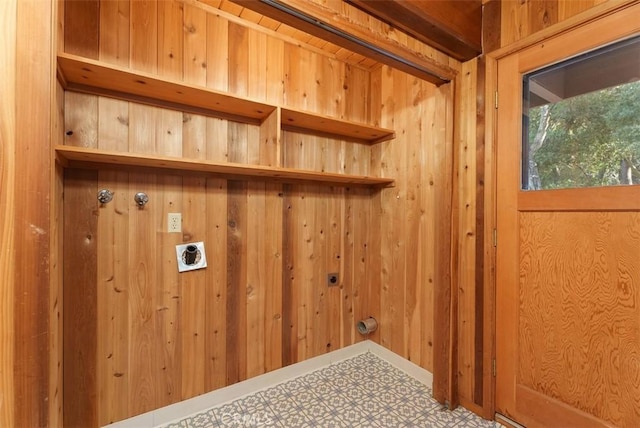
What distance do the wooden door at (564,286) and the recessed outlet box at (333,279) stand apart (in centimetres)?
115

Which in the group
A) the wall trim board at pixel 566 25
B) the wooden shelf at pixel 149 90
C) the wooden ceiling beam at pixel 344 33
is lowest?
the wooden shelf at pixel 149 90

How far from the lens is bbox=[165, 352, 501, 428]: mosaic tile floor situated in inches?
63.5

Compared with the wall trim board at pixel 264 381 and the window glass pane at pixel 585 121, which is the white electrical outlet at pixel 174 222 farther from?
the window glass pane at pixel 585 121

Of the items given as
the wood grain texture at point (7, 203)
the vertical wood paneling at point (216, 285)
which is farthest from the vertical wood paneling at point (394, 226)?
the wood grain texture at point (7, 203)

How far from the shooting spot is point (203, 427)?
1.58 metres

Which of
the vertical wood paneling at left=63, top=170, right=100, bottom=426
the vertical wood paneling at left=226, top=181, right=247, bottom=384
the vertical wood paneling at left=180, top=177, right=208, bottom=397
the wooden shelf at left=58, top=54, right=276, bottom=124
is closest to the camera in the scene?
the wooden shelf at left=58, top=54, right=276, bottom=124

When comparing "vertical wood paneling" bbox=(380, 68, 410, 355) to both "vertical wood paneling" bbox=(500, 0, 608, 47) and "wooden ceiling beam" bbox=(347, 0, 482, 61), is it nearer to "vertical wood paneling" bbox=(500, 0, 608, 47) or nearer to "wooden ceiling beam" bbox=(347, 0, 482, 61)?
"wooden ceiling beam" bbox=(347, 0, 482, 61)

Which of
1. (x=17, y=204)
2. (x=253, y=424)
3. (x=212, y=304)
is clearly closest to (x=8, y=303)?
(x=17, y=204)

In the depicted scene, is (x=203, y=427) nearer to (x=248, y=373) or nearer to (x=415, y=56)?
(x=248, y=373)

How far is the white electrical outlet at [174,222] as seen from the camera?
5.41 ft

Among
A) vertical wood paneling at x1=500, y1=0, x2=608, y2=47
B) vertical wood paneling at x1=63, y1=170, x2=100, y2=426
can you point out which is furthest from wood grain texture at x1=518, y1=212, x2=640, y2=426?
vertical wood paneling at x1=63, y1=170, x2=100, y2=426

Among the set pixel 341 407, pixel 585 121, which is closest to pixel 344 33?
pixel 585 121

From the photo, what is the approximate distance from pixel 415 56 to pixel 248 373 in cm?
229

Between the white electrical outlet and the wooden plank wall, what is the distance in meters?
0.03
